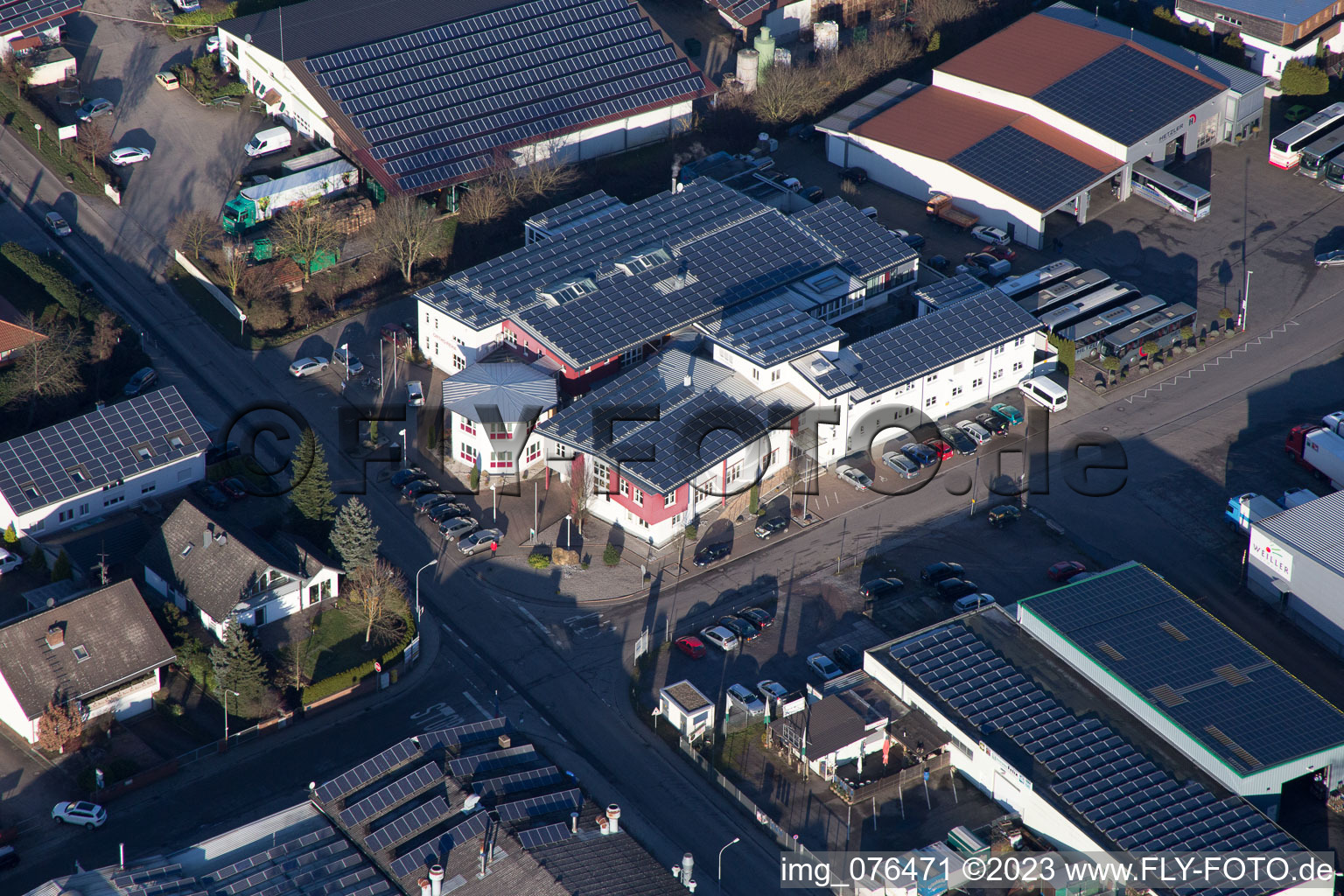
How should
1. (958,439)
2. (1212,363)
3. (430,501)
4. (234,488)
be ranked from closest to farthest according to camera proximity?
(430,501)
(234,488)
(958,439)
(1212,363)

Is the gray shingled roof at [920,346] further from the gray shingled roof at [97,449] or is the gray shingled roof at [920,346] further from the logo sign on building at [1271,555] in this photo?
the gray shingled roof at [97,449]

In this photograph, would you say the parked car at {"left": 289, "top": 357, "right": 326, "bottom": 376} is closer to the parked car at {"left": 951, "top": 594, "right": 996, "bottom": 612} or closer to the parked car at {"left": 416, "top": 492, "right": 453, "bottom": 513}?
the parked car at {"left": 416, "top": 492, "right": 453, "bottom": 513}

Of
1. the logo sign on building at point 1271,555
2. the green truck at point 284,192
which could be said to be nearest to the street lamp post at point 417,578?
the green truck at point 284,192

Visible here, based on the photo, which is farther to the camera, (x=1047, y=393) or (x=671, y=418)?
(x=1047, y=393)

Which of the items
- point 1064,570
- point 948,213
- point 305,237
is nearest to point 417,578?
point 305,237

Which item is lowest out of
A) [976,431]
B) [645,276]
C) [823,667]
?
[823,667]

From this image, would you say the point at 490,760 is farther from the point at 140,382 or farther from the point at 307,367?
the point at 140,382
